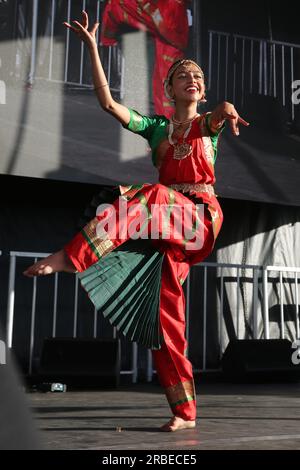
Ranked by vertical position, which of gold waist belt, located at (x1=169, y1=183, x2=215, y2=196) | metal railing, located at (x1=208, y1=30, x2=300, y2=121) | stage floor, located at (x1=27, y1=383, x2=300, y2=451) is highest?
metal railing, located at (x1=208, y1=30, x2=300, y2=121)

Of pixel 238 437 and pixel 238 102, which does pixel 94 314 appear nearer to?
pixel 238 102

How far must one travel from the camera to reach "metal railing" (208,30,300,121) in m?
4.68

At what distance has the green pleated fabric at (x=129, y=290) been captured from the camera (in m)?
2.02

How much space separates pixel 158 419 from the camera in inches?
93.5

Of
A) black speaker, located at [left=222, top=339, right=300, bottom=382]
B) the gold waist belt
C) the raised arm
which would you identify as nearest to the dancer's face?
the raised arm

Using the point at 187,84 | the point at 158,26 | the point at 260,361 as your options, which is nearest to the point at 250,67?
the point at 158,26

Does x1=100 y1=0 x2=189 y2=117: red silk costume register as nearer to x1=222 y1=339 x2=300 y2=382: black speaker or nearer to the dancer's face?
x1=222 y1=339 x2=300 y2=382: black speaker

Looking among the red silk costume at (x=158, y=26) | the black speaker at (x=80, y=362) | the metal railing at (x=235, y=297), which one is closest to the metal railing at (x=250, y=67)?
the red silk costume at (x=158, y=26)

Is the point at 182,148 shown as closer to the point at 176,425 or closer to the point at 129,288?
the point at 129,288

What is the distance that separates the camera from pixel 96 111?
13.7 ft

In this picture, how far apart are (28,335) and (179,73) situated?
2621 mm

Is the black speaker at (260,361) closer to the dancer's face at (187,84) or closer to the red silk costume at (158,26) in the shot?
the red silk costume at (158,26)

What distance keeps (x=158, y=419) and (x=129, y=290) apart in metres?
0.59
